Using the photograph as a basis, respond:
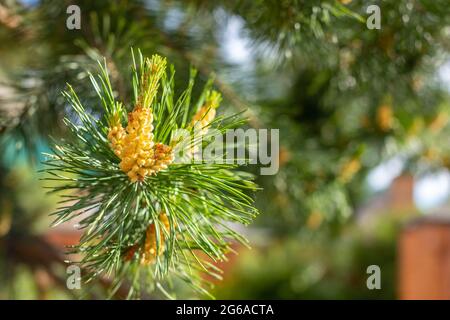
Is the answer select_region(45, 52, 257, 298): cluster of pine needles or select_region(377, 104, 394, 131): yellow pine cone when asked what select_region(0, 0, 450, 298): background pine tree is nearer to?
select_region(377, 104, 394, 131): yellow pine cone

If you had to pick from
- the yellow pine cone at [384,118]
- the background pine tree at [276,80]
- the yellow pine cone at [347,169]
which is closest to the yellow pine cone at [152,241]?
the background pine tree at [276,80]

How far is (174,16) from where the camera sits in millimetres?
748

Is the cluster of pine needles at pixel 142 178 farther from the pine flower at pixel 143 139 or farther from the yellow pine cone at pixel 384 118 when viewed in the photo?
the yellow pine cone at pixel 384 118

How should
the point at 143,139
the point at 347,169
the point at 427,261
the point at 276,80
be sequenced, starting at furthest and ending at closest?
1. the point at 427,261
2. the point at 276,80
3. the point at 347,169
4. the point at 143,139

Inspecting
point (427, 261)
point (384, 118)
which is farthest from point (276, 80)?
point (427, 261)

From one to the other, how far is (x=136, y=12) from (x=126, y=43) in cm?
11

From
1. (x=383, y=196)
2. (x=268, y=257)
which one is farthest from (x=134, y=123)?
(x=383, y=196)

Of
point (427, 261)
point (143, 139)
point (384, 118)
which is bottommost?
point (427, 261)

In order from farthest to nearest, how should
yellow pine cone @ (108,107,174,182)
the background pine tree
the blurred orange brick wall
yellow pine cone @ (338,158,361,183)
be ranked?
1. the blurred orange brick wall
2. yellow pine cone @ (338,158,361,183)
3. the background pine tree
4. yellow pine cone @ (108,107,174,182)

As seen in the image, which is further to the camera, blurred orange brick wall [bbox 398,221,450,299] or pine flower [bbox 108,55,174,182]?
blurred orange brick wall [bbox 398,221,450,299]

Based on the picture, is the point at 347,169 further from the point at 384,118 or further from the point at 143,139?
the point at 143,139

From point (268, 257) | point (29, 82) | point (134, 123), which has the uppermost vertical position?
point (29, 82)

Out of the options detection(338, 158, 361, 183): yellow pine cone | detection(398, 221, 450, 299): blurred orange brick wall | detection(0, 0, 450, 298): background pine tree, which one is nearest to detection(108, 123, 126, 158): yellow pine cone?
detection(0, 0, 450, 298): background pine tree

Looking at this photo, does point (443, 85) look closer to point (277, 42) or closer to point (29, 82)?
point (277, 42)
